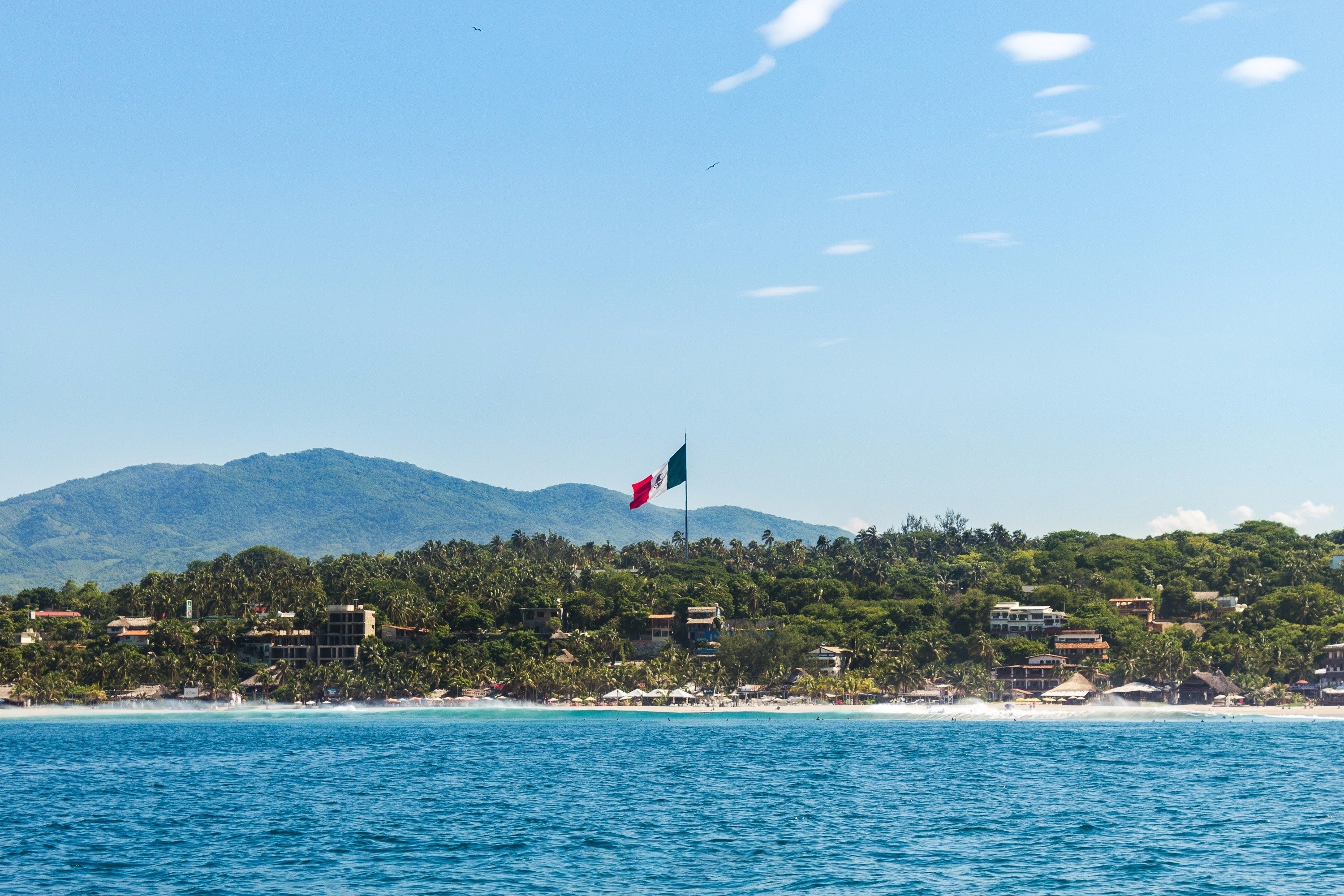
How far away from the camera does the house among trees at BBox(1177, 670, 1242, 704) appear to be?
13350 cm

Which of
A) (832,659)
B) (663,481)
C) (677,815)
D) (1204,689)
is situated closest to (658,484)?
(663,481)

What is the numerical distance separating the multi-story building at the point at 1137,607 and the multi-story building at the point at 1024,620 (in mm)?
19190

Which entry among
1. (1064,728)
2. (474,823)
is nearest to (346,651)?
(1064,728)

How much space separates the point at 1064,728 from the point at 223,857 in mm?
82472

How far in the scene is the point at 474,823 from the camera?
169 feet

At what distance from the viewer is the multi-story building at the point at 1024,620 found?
164000 millimetres

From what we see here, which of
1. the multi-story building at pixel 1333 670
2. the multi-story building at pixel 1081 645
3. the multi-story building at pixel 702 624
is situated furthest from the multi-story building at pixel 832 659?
the multi-story building at pixel 1333 670

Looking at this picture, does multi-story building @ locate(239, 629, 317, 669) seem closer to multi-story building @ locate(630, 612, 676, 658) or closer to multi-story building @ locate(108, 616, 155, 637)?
multi-story building @ locate(108, 616, 155, 637)

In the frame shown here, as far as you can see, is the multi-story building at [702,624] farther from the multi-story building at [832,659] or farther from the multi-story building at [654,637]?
the multi-story building at [832,659]

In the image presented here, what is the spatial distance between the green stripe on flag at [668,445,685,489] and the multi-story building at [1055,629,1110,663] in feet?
158

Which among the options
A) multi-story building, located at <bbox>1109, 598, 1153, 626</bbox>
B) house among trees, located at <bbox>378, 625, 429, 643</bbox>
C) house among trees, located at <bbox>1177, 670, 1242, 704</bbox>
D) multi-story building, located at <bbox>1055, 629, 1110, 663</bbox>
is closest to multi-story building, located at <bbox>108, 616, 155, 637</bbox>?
house among trees, located at <bbox>378, 625, 429, 643</bbox>

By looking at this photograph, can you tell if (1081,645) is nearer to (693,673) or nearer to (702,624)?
(693,673)

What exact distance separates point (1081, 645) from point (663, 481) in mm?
53140

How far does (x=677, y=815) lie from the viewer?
53.6 m
